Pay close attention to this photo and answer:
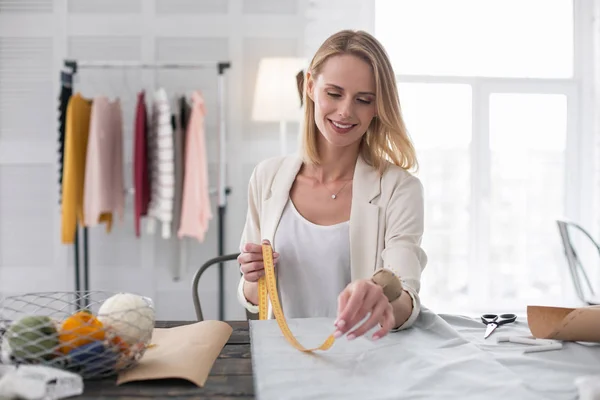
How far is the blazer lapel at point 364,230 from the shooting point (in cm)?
184

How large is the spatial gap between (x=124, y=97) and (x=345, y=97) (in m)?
3.00

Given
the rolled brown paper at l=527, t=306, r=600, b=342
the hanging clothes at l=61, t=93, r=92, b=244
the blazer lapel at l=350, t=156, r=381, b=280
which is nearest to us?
the rolled brown paper at l=527, t=306, r=600, b=342

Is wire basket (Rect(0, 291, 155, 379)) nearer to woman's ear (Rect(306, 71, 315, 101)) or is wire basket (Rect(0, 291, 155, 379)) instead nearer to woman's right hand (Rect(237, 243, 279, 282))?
woman's right hand (Rect(237, 243, 279, 282))

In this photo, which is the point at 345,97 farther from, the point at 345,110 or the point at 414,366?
the point at 414,366

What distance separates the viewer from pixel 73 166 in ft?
12.6

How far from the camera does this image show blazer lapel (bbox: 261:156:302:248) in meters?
1.95

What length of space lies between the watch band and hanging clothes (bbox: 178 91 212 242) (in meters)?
2.78

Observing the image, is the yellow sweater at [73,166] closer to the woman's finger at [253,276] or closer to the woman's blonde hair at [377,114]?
the woman's blonde hair at [377,114]

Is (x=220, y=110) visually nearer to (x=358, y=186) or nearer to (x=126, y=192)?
(x=126, y=192)

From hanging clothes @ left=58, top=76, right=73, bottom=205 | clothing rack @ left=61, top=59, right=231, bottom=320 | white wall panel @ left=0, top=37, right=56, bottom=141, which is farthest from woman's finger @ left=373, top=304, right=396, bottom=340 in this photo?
white wall panel @ left=0, top=37, right=56, bottom=141

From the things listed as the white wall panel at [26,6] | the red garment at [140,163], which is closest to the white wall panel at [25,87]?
the white wall panel at [26,6]

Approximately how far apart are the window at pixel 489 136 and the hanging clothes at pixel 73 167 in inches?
92.2

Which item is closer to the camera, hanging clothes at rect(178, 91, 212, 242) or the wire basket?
the wire basket

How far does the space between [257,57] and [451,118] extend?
160 centimetres
